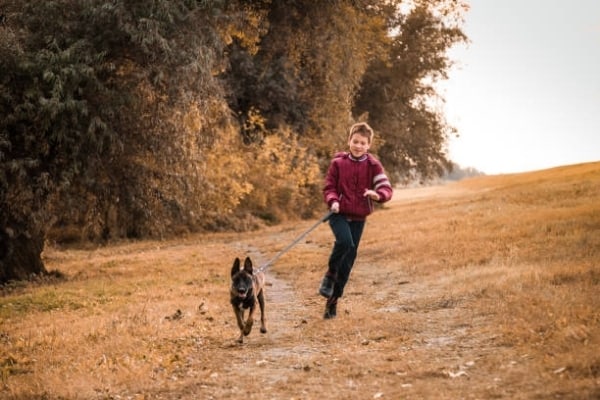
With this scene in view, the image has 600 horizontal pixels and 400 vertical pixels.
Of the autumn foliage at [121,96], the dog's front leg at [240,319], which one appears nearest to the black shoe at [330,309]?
the dog's front leg at [240,319]

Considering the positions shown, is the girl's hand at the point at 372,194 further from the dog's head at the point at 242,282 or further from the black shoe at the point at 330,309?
the dog's head at the point at 242,282

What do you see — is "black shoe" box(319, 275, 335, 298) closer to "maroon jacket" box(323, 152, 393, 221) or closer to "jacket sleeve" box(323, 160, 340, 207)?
"maroon jacket" box(323, 152, 393, 221)

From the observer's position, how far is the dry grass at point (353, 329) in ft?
23.2

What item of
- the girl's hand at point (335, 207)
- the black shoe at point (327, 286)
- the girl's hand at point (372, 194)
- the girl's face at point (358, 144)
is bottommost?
the black shoe at point (327, 286)

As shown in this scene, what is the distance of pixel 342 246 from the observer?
989cm

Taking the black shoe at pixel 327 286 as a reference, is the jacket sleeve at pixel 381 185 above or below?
above

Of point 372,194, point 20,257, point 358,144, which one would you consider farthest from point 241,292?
point 20,257

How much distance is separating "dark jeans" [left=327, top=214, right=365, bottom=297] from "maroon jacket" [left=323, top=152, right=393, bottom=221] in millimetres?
146

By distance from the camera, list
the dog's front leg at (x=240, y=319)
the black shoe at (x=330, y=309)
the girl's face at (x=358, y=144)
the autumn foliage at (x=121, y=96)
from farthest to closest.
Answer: the autumn foliage at (x=121, y=96) < the black shoe at (x=330, y=309) < the girl's face at (x=358, y=144) < the dog's front leg at (x=240, y=319)

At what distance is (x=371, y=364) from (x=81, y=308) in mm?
7263

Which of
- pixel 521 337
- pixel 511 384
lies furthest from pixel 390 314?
pixel 511 384

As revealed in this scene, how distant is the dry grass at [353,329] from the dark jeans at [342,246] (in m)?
0.69

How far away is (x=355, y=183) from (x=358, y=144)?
0.55 meters

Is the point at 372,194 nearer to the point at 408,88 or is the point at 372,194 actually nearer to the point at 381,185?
the point at 381,185
